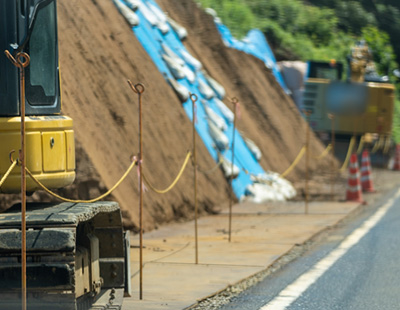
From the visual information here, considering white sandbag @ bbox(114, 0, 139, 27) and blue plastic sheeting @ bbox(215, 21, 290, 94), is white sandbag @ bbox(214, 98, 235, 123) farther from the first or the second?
blue plastic sheeting @ bbox(215, 21, 290, 94)

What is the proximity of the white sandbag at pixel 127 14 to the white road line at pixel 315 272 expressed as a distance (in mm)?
6129

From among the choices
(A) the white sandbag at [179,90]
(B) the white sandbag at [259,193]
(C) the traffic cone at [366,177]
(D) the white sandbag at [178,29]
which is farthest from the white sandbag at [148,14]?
(C) the traffic cone at [366,177]

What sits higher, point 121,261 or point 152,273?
point 121,261

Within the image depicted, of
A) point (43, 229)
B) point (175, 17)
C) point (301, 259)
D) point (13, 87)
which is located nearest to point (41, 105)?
point (13, 87)

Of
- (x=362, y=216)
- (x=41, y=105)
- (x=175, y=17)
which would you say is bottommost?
(x=362, y=216)

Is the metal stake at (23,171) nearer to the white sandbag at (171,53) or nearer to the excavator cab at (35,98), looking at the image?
the excavator cab at (35,98)

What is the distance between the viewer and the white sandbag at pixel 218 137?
63.4 feet

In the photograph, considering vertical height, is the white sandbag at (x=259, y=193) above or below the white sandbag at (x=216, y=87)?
below

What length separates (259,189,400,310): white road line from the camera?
351 inches

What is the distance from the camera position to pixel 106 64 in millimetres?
15867

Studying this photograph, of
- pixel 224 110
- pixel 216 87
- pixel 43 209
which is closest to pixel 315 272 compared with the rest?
pixel 43 209

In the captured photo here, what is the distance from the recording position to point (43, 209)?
7.04 metres

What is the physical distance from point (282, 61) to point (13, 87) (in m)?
28.1

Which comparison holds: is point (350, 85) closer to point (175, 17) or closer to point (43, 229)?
point (175, 17)
